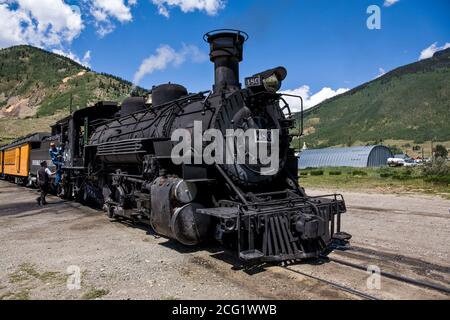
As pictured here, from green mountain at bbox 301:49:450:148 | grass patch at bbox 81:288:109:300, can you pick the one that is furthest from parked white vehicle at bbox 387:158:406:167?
grass patch at bbox 81:288:109:300

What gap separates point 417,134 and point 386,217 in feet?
360

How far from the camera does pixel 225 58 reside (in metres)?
8.68

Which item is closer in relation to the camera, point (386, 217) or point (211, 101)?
point (211, 101)

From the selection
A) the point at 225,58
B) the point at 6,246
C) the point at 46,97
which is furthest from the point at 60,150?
the point at 46,97

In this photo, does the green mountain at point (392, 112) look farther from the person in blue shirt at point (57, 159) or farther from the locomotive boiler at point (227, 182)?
the locomotive boiler at point (227, 182)


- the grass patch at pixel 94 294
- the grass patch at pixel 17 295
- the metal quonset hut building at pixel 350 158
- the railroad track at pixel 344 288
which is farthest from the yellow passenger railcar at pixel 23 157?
the metal quonset hut building at pixel 350 158

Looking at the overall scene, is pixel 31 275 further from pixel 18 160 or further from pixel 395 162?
pixel 395 162

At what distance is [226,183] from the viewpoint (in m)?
7.51

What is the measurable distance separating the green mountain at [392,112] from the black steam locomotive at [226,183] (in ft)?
314

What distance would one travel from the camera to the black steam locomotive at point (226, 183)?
665 centimetres

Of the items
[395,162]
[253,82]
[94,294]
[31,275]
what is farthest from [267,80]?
[395,162]

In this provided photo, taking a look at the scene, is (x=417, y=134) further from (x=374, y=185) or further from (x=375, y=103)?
(x=374, y=185)

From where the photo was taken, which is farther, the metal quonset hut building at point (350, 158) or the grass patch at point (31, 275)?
the metal quonset hut building at point (350, 158)

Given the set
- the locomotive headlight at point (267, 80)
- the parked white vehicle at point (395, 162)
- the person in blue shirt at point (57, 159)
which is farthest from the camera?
the parked white vehicle at point (395, 162)
